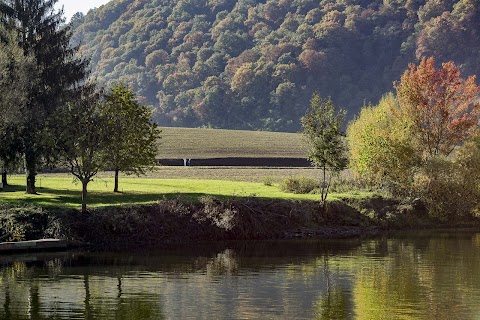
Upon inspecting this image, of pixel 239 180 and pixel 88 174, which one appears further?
pixel 239 180

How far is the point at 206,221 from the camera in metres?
49.3

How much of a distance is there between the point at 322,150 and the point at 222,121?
374 ft

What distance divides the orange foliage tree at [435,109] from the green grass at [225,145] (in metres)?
34.1

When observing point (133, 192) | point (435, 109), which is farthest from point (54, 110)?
point (435, 109)

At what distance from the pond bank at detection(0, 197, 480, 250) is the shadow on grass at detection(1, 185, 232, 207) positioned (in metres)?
1.88

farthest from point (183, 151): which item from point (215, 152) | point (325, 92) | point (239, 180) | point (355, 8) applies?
point (355, 8)

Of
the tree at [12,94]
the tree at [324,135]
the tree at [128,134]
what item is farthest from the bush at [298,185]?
the tree at [12,94]

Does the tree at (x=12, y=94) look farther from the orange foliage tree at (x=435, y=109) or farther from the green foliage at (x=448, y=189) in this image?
the orange foliage tree at (x=435, y=109)

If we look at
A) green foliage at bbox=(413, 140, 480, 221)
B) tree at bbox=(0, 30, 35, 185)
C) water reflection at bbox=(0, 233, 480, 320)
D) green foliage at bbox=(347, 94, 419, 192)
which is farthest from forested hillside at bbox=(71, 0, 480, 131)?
water reflection at bbox=(0, 233, 480, 320)

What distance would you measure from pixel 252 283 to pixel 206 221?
50.1ft

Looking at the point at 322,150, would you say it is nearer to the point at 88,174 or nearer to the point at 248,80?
the point at 88,174

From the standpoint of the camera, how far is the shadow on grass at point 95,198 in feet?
164

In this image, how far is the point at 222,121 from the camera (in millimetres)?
170125

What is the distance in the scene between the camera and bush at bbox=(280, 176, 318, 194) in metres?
61.4
